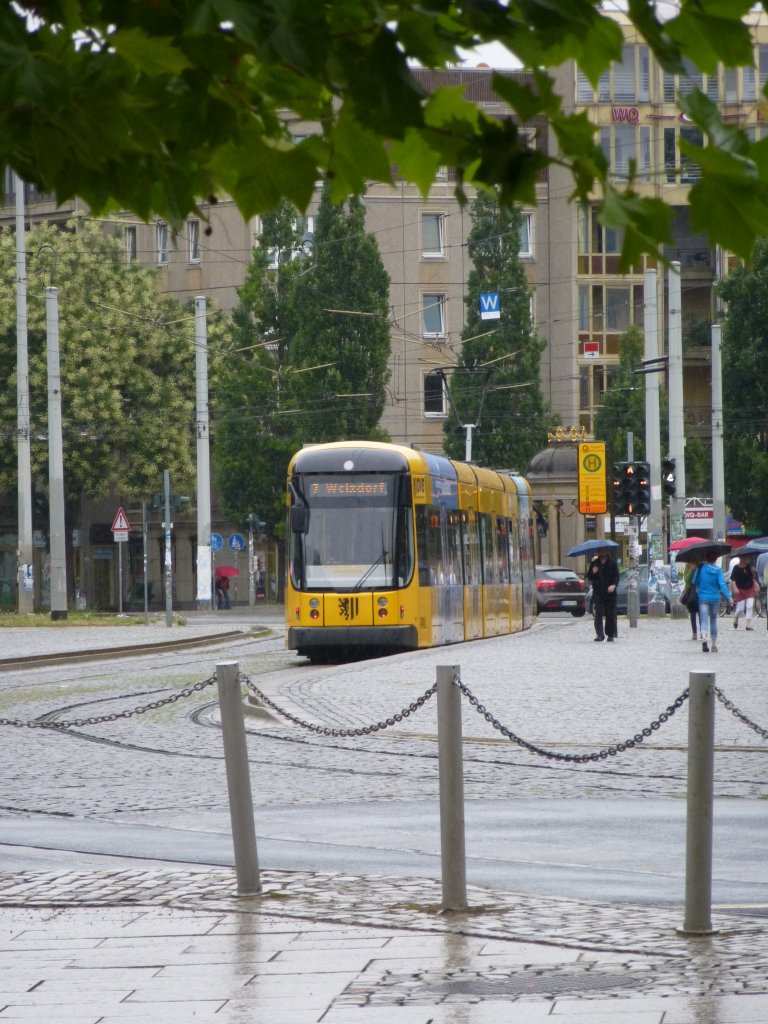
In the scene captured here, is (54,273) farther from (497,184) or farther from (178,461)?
(497,184)

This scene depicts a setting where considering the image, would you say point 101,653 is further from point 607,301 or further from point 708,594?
point 607,301

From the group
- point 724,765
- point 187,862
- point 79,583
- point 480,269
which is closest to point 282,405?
point 480,269

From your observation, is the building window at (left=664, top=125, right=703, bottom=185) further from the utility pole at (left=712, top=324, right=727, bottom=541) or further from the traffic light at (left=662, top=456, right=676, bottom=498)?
the utility pole at (left=712, top=324, right=727, bottom=541)

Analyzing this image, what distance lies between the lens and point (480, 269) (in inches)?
2702

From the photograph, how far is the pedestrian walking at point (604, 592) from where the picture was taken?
32.8 meters

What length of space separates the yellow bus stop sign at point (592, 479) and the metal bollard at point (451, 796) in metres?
32.8

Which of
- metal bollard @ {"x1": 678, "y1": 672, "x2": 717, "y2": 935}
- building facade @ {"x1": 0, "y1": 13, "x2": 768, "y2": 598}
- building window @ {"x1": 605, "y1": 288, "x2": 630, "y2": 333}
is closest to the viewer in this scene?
metal bollard @ {"x1": 678, "y1": 672, "x2": 717, "y2": 935}

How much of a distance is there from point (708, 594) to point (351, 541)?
5.63 metres

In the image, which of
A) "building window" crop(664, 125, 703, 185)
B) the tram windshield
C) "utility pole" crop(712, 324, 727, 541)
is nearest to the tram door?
the tram windshield

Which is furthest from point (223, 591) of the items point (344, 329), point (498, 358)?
point (498, 358)

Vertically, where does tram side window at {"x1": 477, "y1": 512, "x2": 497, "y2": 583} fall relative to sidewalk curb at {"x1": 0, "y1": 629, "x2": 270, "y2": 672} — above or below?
above

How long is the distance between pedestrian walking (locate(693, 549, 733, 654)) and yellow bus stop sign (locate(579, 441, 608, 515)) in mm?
8956

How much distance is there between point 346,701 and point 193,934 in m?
12.1

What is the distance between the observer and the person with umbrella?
93.6 feet
